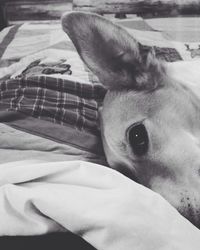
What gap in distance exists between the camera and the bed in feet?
2.05

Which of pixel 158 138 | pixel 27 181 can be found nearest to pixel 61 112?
pixel 158 138

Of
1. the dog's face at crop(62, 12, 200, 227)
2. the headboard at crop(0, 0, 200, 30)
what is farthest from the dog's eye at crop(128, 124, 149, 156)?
the headboard at crop(0, 0, 200, 30)

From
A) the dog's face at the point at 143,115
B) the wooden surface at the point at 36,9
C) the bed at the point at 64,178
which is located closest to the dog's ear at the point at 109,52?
the dog's face at the point at 143,115

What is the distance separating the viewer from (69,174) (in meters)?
0.71

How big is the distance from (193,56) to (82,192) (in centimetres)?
121

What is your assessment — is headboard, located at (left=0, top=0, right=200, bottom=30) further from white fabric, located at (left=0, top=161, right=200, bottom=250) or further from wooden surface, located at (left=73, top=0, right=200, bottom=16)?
white fabric, located at (left=0, top=161, right=200, bottom=250)

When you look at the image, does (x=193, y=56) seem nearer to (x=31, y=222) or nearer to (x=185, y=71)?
(x=185, y=71)

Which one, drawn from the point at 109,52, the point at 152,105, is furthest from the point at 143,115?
the point at 109,52

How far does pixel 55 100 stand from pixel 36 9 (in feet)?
6.83

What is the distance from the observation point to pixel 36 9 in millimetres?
2982

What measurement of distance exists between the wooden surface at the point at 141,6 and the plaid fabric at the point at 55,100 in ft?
5.16

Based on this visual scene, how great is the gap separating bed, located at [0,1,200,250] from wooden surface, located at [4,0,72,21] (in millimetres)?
1417

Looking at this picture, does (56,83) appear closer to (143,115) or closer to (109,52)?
(109,52)

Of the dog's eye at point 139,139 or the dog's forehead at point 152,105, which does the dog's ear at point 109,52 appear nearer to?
the dog's forehead at point 152,105
